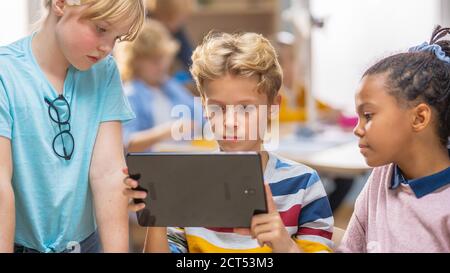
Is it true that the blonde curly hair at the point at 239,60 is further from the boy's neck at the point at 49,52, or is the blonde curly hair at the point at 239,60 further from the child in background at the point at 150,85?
the child in background at the point at 150,85

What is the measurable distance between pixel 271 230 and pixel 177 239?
7.5 inches

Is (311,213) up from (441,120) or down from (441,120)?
down

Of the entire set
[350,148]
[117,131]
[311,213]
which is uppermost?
[117,131]

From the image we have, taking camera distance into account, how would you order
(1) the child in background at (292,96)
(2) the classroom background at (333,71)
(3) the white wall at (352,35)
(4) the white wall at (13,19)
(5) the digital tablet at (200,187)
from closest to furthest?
(5) the digital tablet at (200,187) < (4) the white wall at (13,19) < (2) the classroom background at (333,71) < (3) the white wall at (352,35) < (1) the child in background at (292,96)

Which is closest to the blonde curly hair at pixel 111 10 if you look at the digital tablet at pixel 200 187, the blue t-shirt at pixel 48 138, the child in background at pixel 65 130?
the child in background at pixel 65 130

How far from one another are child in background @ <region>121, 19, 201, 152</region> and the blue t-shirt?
129 centimetres

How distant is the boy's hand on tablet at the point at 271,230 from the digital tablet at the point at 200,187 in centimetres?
1

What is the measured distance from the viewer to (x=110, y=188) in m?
1.12

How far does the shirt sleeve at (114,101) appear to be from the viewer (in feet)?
3.70

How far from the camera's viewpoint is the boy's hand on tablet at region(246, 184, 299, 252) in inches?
38.2

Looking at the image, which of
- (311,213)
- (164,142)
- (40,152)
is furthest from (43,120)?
(164,142)

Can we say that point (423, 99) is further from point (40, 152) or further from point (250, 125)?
point (40, 152)

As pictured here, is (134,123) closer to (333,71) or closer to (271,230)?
(333,71)

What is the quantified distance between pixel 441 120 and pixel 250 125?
272 mm
